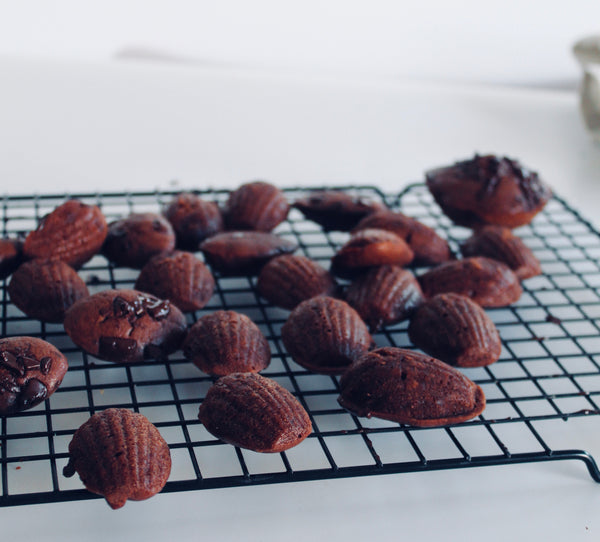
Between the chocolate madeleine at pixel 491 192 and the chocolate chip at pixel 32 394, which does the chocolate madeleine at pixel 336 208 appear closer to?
the chocolate madeleine at pixel 491 192

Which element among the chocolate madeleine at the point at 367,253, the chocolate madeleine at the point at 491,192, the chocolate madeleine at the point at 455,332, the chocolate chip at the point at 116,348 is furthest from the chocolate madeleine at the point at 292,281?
the chocolate madeleine at the point at 491,192

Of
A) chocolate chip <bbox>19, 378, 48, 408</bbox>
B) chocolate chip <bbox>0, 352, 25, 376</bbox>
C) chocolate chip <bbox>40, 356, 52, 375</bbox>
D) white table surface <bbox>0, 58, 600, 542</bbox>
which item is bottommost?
white table surface <bbox>0, 58, 600, 542</bbox>

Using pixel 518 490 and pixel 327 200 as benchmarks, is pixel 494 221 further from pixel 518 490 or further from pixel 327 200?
pixel 518 490

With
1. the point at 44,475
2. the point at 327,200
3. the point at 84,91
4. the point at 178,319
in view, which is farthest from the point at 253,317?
the point at 84,91

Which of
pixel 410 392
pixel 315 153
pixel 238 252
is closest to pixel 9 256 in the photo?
pixel 238 252

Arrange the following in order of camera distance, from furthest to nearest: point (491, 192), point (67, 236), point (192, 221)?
point (491, 192)
point (192, 221)
point (67, 236)

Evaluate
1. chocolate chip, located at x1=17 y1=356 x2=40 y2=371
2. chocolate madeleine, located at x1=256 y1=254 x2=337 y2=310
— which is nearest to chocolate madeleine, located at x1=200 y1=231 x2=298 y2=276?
chocolate madeleine, located at x1=256 y1=254 x2=337 y2=310

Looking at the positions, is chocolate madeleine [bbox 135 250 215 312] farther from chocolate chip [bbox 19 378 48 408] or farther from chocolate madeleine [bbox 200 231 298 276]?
chocolate chip [bbox 19 378 48 408]

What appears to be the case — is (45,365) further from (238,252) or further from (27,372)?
(238,252)
